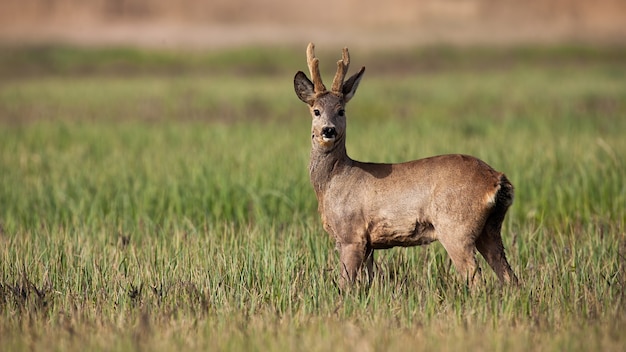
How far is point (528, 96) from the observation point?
63.2ft

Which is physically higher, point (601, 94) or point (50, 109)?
point (601, 94)

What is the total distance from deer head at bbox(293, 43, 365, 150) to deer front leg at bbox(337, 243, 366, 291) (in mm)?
680

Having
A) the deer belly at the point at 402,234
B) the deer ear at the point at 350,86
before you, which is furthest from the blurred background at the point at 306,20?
the deer belly at the point at 402,234

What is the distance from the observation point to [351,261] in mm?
5625

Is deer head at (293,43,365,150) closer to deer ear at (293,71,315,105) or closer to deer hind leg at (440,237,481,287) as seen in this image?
deer ear at (293,71,315,105)

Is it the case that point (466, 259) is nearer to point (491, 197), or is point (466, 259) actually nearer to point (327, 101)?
point (491, 197)

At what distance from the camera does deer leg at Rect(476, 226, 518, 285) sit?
5641mm

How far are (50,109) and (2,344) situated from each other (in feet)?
50.4

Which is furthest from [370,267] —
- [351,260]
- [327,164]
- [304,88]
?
[304,88]

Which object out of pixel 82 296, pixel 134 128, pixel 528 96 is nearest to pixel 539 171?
pixel 82 296

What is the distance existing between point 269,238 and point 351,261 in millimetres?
1562

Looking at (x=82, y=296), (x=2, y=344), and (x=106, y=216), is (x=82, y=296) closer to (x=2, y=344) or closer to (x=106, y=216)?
(x=2, y=344)

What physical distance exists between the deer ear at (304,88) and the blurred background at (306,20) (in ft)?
146

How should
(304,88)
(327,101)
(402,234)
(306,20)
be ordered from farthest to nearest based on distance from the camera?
(306,20), (304,88), (327,101), (402,234)
